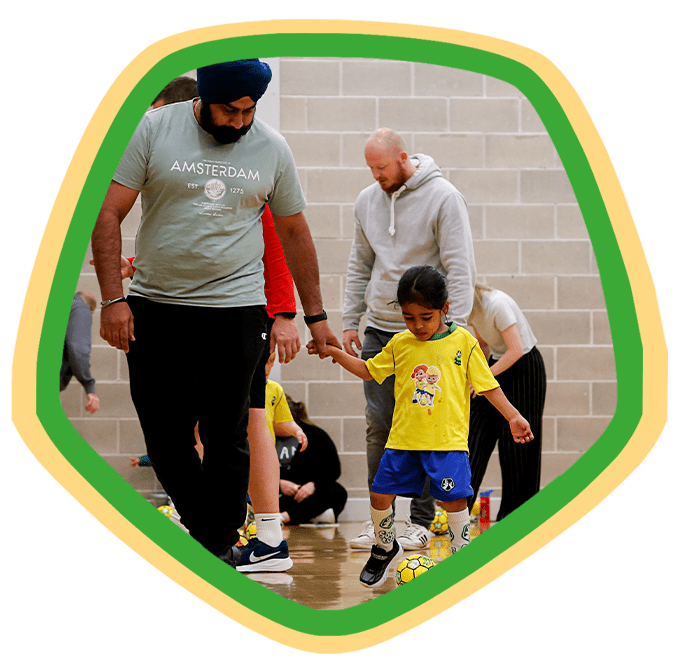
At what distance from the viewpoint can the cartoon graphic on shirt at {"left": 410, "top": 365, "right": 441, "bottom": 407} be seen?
0.90 metres

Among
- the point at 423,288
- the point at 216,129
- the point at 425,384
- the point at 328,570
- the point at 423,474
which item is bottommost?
the point at 328,570

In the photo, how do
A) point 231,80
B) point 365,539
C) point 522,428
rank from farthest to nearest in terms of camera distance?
1. point 365,539
2. point 522,428
3. point 231,80

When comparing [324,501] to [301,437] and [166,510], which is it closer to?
[301,437]

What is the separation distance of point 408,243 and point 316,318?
0.14m

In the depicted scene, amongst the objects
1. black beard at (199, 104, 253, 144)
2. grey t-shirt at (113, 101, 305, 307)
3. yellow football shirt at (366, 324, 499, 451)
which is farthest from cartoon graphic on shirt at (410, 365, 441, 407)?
black beard at (199, 104, 253, 144)

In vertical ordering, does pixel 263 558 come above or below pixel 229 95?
below

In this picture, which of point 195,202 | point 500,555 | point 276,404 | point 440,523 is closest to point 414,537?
point 440,523

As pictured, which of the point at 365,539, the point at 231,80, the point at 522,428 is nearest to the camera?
the point at 231,80

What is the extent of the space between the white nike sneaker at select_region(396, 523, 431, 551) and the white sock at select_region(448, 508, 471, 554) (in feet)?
0.16

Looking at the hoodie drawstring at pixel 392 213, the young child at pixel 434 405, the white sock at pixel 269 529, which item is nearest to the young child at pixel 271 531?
the white sock at pixel 269 529

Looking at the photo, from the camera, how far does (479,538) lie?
2.85 feet

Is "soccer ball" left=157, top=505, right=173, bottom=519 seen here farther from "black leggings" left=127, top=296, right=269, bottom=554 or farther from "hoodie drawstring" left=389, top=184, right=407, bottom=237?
"hoodie drawstring" left=389, top=184, right=407, bottom=237

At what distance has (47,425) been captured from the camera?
79cm

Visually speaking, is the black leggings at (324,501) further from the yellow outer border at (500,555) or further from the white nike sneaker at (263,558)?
the yellow outer border at (500,555)
